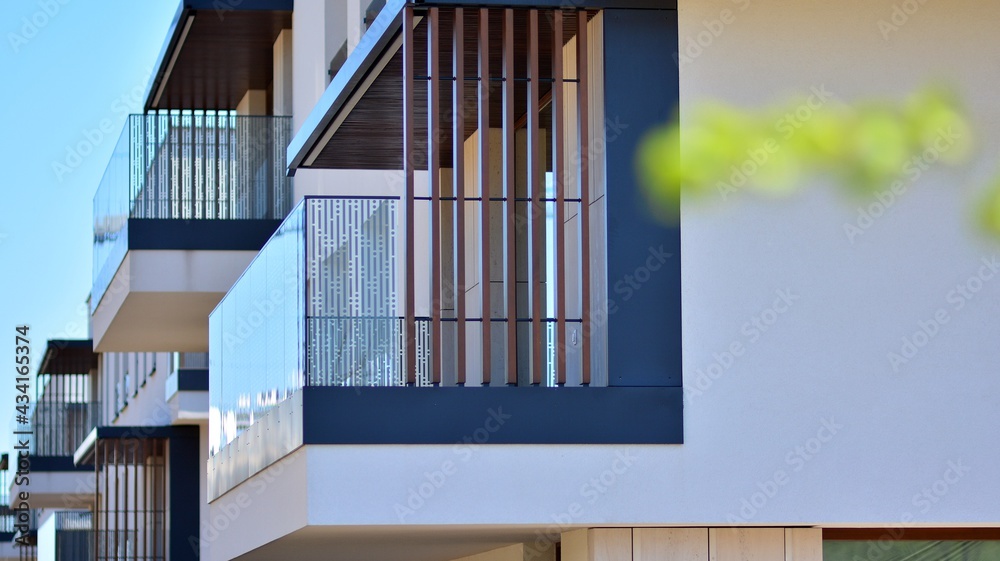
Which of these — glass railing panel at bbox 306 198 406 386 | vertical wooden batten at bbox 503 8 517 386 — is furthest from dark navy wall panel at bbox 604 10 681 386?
glass railing panel at bbox 306 198 406 386

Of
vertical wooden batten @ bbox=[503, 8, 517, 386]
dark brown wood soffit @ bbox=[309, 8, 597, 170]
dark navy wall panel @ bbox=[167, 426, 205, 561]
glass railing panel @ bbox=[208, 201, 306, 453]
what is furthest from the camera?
dark navy wall panel @ bbox=[167, 426, 205, 561]

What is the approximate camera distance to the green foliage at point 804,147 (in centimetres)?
1262

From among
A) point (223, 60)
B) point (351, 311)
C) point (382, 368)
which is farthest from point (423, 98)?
point (223, 60)

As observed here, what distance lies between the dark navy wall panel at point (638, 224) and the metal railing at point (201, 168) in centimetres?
902

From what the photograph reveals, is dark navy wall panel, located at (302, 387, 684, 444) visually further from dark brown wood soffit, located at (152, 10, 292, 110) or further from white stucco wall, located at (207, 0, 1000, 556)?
dark brown wood soffit, located at (152, 10, 292, 110)

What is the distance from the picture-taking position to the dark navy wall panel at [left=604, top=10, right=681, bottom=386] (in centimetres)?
1246

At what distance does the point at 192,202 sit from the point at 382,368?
8.96 meters

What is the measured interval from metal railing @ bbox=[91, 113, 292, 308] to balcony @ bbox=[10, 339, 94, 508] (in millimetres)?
23808

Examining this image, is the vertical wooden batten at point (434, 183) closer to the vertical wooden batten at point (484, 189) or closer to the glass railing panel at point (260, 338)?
the vertical wooden batten at point (484, 189)

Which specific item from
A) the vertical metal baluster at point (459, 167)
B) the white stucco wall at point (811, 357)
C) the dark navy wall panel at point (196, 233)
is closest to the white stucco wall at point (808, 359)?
the white stucco wall at point (811, 357)

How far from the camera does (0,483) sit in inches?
2159

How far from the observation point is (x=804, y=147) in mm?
12758

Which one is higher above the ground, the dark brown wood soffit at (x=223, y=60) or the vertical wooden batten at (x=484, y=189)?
the dark brown wood soffit at (x=223, y=60)

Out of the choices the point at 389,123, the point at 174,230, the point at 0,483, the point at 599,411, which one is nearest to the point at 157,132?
the point at 174,230
